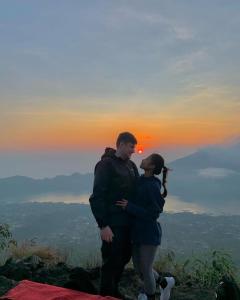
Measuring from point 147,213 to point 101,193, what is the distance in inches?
23.2

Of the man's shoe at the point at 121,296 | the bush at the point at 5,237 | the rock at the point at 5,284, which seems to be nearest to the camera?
the man's shoe at the point at 121,296

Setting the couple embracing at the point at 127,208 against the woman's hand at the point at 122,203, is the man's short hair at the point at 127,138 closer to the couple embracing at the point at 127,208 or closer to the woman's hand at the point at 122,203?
the couple embracing at the point at 127,208

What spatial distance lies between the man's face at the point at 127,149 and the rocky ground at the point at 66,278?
1.85 m

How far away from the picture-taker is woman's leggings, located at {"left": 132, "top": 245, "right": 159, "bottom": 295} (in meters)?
6.26

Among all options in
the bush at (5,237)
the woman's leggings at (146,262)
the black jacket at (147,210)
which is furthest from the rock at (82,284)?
A: the bush at (5,237)

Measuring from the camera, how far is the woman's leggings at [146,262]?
6262mm

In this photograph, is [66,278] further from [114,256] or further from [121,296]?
[114,256]

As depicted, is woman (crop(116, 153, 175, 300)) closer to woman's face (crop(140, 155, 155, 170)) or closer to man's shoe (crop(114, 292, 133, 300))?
woman's face (crop(140, 155, 155, 170))

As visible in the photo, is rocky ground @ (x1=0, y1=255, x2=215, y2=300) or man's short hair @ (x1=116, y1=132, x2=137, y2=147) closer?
man's short hair @ (x1=116, y1=132, x2=137, y2=147)

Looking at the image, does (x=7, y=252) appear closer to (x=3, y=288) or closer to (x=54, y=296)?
(x=3, y=288)

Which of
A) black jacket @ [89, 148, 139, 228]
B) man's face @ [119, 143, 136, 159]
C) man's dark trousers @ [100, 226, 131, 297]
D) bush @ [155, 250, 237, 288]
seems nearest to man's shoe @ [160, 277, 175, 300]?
man's dark trousers @ [100, 226, 131, 297]

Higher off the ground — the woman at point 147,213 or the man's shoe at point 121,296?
the woman at point 147,213

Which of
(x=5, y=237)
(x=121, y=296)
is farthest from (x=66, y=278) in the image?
(x=5, y=237)

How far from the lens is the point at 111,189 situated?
6312 millimetres
